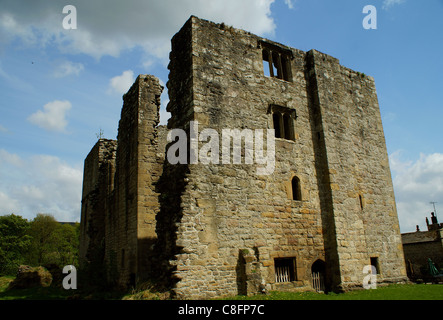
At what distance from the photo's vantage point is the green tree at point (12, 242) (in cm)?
3706

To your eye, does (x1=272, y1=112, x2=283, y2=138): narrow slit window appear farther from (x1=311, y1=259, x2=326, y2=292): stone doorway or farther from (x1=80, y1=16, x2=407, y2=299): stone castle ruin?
(x1=311, y1=259, x2=326, y2=292): stone doorway

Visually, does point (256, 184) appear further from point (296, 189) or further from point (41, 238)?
point (41, 238)

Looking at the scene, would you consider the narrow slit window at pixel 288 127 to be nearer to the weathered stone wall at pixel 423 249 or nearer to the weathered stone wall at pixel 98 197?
the weathered stone wall at pixel 98 197

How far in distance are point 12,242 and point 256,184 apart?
37.6 m

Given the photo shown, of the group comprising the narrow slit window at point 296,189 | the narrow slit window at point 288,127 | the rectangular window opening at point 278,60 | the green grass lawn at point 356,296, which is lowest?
the green grass lawn at point 356,296

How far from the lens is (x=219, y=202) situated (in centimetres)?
1066

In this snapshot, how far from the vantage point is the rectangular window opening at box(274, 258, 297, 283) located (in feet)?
37.3

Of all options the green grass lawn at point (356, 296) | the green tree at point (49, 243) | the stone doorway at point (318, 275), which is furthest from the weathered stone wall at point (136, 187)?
the green tree at point (49, 243)

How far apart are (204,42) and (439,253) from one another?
103ft

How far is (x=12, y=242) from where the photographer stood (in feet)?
127

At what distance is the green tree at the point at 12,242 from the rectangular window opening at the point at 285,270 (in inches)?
1427

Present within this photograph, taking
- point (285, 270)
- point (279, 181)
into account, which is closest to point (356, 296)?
point (285, 270)

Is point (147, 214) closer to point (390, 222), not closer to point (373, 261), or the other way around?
point (373, 261)
